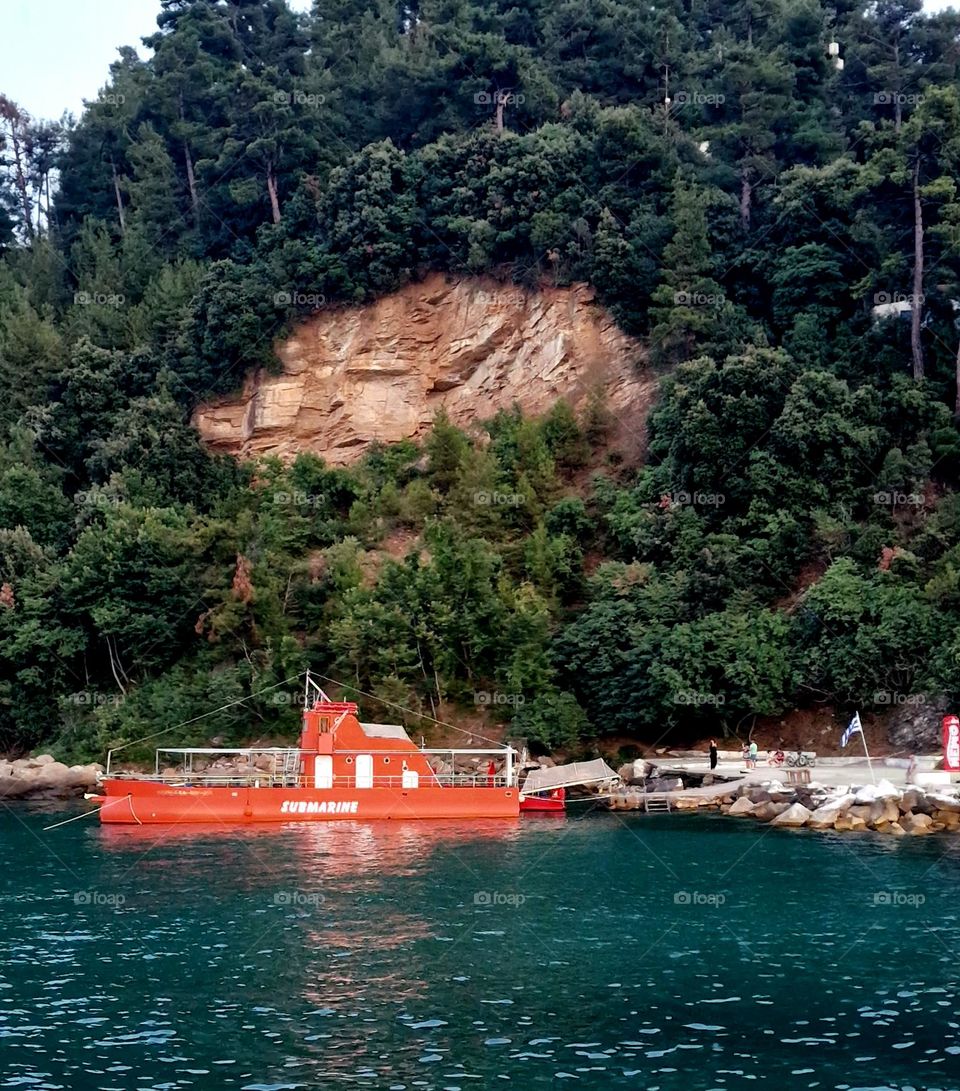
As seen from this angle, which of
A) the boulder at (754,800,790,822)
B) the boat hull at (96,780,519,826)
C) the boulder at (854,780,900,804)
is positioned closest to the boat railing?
the boat hull at (96,780,519,826)

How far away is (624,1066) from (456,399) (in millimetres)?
52147

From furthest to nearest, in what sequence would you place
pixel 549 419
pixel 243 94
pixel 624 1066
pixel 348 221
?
1. pixel 243 94
2. pixel 348 221
3. pixel 549 419
4. pixel 624 1066

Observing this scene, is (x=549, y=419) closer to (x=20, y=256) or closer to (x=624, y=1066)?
(x=20, y=256)

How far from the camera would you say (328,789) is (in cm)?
4516

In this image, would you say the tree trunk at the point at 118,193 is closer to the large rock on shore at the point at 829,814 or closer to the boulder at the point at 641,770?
the boulder at the point at 641,770

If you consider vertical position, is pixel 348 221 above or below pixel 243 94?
below

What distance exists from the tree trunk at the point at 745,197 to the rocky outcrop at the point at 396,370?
9.19m

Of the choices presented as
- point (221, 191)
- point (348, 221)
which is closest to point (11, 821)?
point (348, 221)

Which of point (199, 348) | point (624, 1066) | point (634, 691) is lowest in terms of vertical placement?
point (624, 1066)

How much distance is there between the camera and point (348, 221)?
6775cm

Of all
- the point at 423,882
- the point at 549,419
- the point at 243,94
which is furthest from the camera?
the point at 243,94

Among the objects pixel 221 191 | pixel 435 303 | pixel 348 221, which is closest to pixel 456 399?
pixel 435 303

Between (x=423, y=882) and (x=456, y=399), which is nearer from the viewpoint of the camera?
(x=423, y=882)

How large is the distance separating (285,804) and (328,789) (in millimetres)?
1526
